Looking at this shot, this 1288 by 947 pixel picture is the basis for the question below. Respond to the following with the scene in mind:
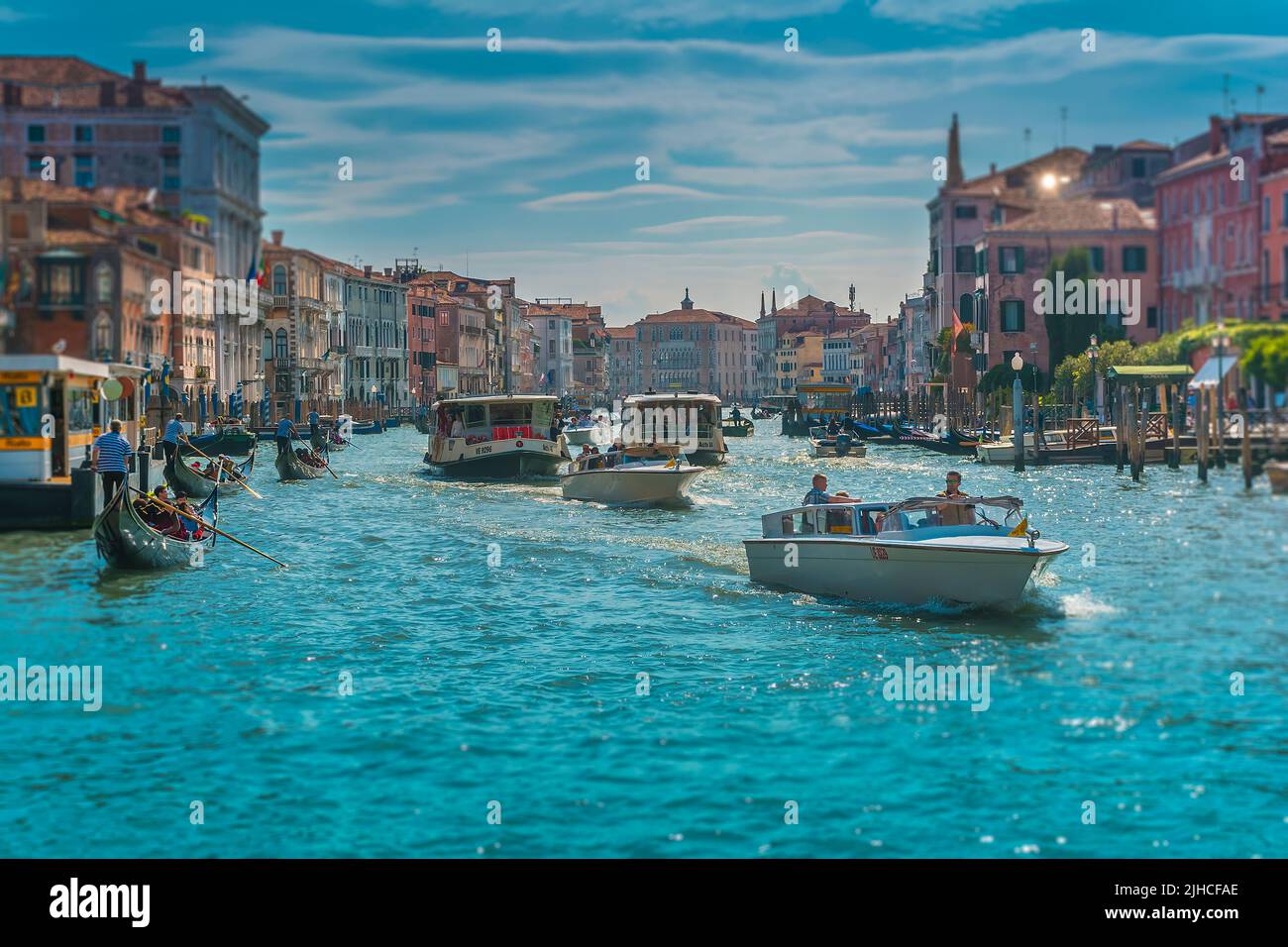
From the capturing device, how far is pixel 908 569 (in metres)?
10.3

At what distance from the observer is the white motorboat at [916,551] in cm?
995

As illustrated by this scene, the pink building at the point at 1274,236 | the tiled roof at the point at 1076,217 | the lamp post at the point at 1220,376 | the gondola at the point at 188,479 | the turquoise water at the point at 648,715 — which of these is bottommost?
the turquoise water at the point at 648,715

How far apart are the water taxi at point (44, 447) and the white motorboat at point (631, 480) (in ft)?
22.4

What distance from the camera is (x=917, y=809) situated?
19.7ft

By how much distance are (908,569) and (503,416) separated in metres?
17.9

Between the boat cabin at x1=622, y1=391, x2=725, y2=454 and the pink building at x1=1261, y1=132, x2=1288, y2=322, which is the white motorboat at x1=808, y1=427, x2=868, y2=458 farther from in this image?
the pink building at x1=1261, y1=132, x2=1288, y2=322

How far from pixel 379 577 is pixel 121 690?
501 cm

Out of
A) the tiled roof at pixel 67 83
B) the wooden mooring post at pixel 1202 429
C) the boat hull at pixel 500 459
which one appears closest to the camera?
the wooden mooring post at pixel 1202 429

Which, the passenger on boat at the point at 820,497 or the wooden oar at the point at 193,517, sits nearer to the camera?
the passenger on boat at the point at 820,497

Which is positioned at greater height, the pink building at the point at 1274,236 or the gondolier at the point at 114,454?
the pink building at the point at 1274,236

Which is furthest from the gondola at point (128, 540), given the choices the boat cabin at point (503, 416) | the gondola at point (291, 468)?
the gondola at point (291, 468)

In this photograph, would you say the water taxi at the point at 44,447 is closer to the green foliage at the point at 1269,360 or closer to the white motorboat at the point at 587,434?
the green foliage at the point at 1269,360

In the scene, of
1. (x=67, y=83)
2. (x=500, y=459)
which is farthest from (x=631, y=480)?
(x=67, y=83)

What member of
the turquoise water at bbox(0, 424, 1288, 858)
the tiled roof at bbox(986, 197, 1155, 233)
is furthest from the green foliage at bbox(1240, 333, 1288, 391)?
the tiled roof at bbox(986, 197, 1155, 233)
